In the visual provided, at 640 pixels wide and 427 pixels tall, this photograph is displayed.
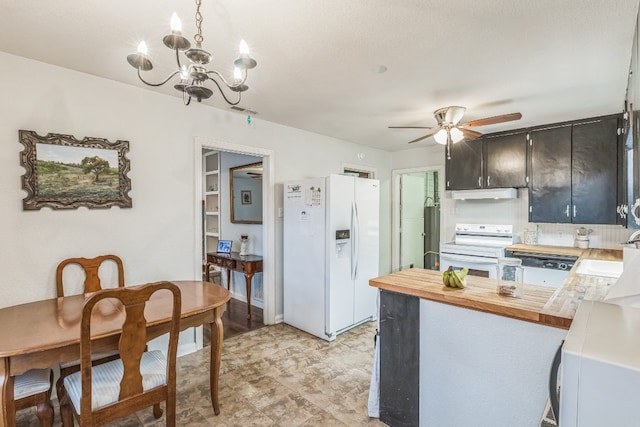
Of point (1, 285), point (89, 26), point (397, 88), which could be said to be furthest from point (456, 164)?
point (1, 285)

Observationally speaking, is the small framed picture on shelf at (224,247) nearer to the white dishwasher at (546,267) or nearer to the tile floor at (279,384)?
the tile floor at (279,384)

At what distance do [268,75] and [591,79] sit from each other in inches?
101

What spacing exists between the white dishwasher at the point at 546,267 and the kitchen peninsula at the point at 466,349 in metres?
1.61

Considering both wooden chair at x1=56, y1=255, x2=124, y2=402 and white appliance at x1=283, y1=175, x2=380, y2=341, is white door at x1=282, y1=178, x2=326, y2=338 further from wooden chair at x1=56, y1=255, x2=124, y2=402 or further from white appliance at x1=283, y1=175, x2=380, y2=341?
wooden chair at x1=56, y1=255, x2=124, y2=402

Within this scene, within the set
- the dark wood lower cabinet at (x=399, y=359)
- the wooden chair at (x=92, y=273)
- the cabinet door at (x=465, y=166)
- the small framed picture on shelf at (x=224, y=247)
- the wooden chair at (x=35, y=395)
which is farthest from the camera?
the small framed picture on shelf at (x=224, y=247)

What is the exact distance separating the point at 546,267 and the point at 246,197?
388 centimetres

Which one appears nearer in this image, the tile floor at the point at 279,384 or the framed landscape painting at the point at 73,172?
the tile floor at the point at 279,384

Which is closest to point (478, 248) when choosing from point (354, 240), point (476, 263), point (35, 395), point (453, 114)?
point (476, 263)

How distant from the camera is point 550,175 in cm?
380

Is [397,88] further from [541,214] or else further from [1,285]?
[1,285]

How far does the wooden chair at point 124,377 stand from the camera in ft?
4.97

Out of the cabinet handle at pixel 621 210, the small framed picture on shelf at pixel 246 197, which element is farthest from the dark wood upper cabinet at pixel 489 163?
the small framed picture on shelf at pixel 246 197

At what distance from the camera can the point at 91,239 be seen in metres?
2.48

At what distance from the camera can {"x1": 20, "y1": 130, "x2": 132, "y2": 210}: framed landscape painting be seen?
223 cm
